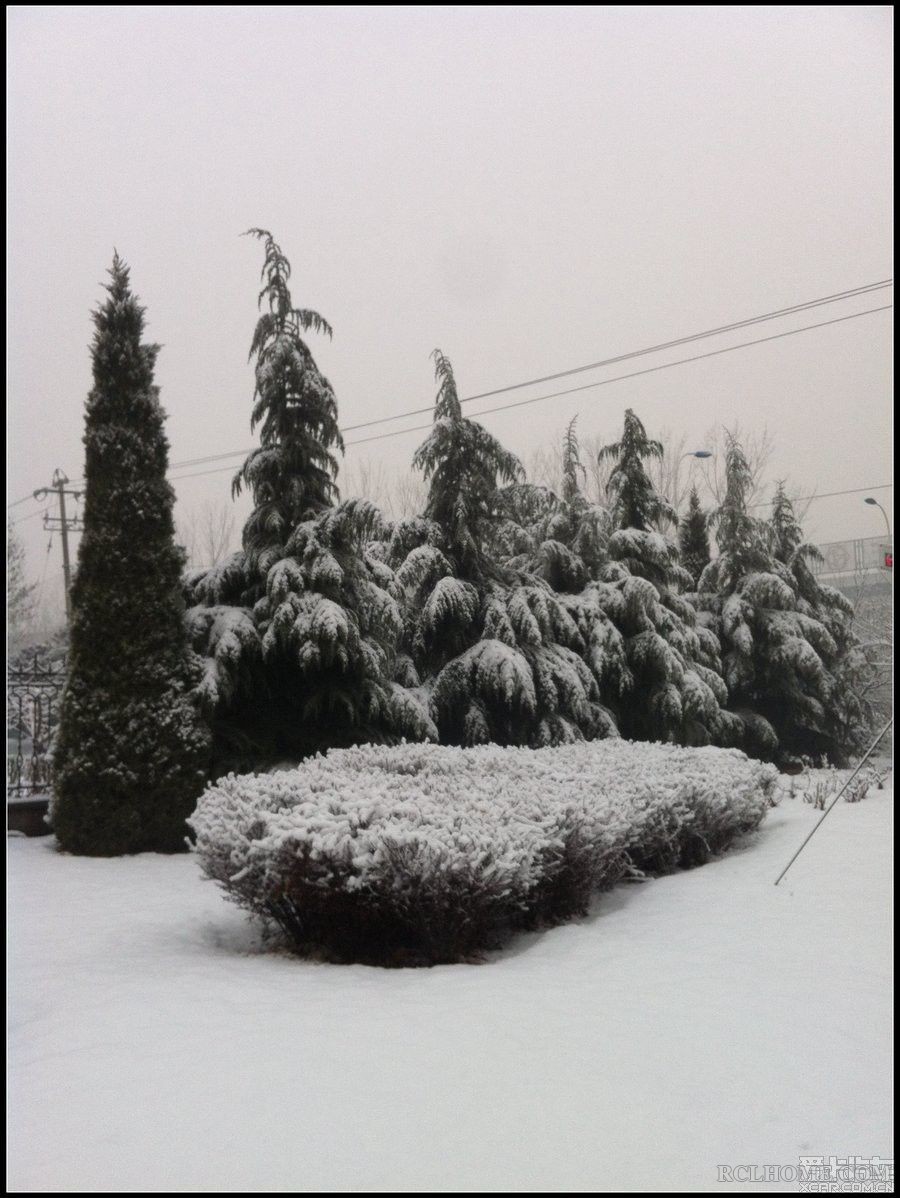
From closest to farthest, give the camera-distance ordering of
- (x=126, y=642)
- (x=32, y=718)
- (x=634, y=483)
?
(x=126, y=642)
(x=32, y=718)
(x=634, y=483)

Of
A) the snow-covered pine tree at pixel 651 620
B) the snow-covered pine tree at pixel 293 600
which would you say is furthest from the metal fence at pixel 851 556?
the snow-covered pine tree at pixel 293 600

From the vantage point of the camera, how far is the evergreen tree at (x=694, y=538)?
17953 millimetres

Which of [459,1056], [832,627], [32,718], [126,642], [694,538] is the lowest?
[459,1056]

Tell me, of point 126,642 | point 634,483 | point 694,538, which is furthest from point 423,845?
point 694,538

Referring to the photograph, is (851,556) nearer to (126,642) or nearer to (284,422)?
(284,422)

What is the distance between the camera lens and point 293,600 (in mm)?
8711

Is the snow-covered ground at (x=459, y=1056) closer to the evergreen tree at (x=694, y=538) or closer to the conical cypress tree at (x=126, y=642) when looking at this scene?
the conical cypress tree at (x=126, y=642)

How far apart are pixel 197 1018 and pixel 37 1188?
1223mm

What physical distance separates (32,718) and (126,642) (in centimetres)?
313

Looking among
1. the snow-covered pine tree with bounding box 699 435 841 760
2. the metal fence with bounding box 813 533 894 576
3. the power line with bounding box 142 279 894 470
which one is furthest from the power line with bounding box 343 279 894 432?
the metal fence with bounding box 813 533 894 576

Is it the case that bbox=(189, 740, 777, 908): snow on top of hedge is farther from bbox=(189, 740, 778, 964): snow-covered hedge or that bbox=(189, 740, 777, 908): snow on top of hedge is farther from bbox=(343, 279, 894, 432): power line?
bbox=(343, 279, 894, 432): power line

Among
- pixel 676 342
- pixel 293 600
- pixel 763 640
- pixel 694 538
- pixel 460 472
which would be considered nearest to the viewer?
pixel 293 600

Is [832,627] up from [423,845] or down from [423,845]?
up

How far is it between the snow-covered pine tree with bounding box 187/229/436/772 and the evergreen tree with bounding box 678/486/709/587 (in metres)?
9.83
